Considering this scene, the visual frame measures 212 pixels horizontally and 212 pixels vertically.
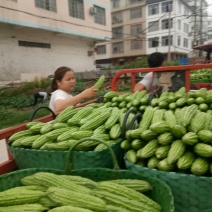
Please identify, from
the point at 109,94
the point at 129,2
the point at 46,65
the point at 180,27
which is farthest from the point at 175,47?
the point at 109,94

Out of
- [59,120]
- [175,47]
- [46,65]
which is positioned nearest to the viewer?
[59,120]

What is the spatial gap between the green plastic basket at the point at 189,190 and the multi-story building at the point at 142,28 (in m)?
46.2

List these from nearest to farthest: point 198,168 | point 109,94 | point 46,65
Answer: point 198,168
point 109,94
point 46,65

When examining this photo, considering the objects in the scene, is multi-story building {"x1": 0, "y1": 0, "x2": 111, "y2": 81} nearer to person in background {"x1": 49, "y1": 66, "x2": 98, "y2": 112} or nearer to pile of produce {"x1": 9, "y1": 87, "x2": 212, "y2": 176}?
person in background {"x1": 49, "y1": 66, "x2": 98, "y2": 112}

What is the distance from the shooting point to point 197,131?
157 cm

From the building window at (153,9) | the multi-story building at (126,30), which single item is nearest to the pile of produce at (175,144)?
the multi-story building at (126,30)

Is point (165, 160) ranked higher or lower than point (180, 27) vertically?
lower

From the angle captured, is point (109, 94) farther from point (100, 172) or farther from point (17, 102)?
point (17, 102)

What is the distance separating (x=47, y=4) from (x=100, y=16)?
714cm

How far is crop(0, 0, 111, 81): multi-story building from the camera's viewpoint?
625 inches

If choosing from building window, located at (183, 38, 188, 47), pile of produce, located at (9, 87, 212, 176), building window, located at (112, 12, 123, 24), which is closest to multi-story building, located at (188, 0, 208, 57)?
building window, located at (183, 38, 188, 47)

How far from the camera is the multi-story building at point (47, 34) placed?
15867 millimetres

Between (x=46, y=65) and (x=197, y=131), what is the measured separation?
19.1m

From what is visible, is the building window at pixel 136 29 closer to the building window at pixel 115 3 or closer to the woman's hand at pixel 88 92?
the building window at pixel 115 3
